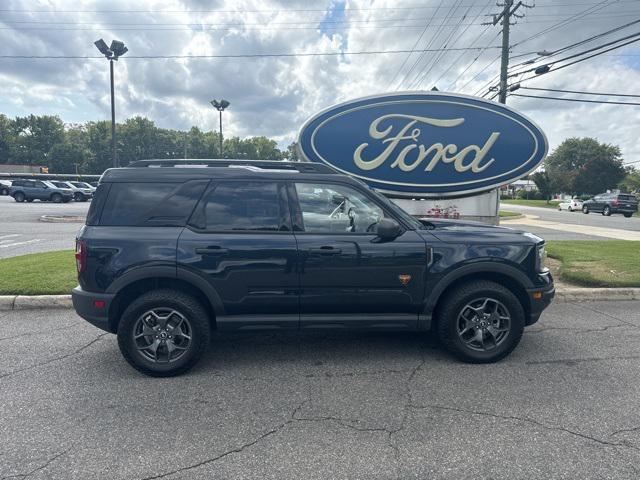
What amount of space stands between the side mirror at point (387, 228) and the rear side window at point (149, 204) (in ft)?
5.50

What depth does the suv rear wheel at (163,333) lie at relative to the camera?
3432mm

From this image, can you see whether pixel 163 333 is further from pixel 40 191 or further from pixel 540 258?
pixel 40 191

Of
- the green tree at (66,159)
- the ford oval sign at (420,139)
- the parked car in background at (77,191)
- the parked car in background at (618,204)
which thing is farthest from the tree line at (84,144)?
the ford oval sign at (420,139)

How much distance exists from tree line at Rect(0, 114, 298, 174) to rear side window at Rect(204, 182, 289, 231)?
85.2 m

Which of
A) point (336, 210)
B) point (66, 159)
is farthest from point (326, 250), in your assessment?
point (66, 159)

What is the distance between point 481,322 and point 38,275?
6464mm

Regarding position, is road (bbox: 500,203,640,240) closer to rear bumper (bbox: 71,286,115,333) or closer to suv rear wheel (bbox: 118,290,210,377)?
suv rear wheel (bbox: 118,290,210,377)

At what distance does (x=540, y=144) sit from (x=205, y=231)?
691 centimetres

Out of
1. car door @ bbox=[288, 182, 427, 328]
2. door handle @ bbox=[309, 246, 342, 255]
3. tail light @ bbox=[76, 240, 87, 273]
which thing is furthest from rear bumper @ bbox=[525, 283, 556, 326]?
tail light @ bbox=[76, 240, 87, 273]

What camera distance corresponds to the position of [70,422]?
281cm

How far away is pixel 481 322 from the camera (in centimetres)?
372

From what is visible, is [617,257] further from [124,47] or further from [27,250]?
[124,47]

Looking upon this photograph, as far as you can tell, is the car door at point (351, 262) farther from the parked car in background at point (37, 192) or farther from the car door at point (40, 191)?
the car door at point (40, 191)

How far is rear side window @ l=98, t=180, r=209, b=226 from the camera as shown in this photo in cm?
350
